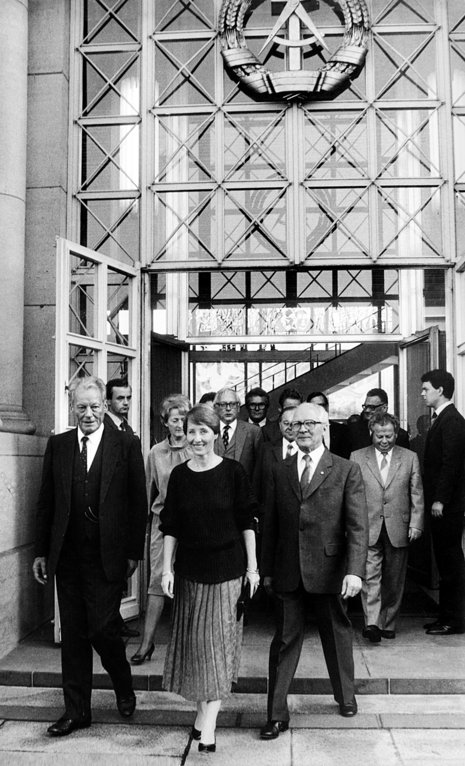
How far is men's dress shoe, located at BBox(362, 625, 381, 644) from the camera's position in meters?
6.73

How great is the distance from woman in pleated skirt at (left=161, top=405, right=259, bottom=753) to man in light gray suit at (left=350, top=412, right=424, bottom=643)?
2.55 meters

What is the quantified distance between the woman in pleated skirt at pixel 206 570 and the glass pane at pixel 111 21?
17.3 feet

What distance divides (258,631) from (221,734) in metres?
2.25

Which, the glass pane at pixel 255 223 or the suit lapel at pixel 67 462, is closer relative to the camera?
the suit lapel at pixel 67 462

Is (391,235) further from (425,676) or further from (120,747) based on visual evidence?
(120,747)

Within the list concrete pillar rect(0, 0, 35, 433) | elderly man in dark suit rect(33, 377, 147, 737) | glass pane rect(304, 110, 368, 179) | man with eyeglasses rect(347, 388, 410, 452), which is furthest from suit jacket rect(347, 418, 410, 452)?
elderly man in dark suit rect(33, 377, 147, 737)

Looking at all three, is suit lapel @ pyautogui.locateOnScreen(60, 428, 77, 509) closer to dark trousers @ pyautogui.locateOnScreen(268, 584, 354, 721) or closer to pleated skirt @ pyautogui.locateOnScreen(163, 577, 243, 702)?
pleated skirt @ pyautogui.locateOnScreen(163, 577, 243, 702)

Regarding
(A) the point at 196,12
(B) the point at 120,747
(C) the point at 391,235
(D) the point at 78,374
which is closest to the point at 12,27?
(A) the point at 196,12

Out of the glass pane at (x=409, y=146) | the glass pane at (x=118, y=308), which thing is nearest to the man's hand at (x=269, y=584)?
the glass pane at (x=118, y=308)

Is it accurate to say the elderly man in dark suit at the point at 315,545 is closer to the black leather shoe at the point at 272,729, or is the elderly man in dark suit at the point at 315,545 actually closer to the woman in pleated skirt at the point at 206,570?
the black leather shoe at the point at 272,729

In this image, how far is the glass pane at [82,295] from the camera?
794 cm

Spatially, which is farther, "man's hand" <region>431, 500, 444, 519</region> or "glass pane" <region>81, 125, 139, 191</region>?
"glass pane" <region>81, 125, 139, 191</region>

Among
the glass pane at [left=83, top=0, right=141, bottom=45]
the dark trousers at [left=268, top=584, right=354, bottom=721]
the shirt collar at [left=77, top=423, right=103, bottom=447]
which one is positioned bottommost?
the dark trousers at [left=268, top=584, right=354, bottom=721]

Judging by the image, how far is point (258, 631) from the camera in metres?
7.22
